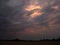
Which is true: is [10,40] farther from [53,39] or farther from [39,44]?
[53,39]

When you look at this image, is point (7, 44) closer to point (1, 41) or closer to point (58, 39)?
point (1, 41)

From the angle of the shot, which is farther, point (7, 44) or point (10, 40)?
point (10, 40)

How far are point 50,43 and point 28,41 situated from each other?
253 inches

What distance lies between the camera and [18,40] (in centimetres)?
5647

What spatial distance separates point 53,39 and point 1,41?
14.9 meters

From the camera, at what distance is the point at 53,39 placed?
5475 cm

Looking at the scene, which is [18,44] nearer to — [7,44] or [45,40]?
[7,44]

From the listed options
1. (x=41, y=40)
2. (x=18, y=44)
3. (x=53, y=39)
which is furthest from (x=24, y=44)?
(x=53, y=39)

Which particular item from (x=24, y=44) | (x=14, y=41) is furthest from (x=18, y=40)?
(x=24, y=44)

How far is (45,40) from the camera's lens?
176 feet

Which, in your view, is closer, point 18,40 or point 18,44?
point 18,44

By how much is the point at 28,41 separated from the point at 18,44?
10.6 ft

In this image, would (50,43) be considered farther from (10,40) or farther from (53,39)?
(10,40)

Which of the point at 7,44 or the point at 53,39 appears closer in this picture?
the point at 7,44
